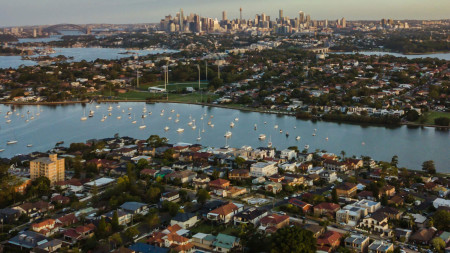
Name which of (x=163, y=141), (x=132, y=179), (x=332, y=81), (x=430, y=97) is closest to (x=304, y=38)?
(x=332, y=81)

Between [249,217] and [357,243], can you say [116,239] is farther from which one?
[357,243]

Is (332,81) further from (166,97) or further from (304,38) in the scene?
(304,38)

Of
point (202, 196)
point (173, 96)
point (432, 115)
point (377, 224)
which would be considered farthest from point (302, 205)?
point (173, 96)

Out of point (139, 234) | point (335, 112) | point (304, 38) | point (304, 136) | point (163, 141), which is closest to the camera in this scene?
point (139, 234)

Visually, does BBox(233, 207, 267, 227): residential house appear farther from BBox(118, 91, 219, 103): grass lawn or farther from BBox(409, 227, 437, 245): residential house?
BBox(118, 91, 219, 103): grass lawn

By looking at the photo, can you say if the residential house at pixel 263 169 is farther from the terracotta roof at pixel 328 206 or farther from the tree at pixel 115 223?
the tree at pixel 115 223

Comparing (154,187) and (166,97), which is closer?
(154,187)

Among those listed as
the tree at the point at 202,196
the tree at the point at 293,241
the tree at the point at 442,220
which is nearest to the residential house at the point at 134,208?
the tree at the point at 202,196

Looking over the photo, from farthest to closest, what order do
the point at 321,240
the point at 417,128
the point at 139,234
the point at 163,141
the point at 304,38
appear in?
the point at 304,38 < the point at 417,128 < the point at 163,141 < the point at 139,234 < the point at 321,240

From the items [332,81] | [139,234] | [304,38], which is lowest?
[139,234]
